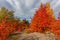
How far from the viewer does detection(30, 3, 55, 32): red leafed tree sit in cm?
4656

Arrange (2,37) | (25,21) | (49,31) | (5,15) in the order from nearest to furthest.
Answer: (2,37) → (49,31) → (5,15) → (25,21)

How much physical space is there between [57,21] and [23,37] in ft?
47.0

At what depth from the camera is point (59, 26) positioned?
48.0 m

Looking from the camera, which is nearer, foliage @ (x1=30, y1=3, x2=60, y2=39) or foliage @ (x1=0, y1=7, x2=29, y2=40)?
foliage @ (x1=0, y1=7, x2=29, y2=40)

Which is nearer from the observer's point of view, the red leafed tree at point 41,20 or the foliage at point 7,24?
the foliage at point 7,24

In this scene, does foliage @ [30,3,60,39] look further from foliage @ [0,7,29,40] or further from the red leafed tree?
foliage @ [0,7,29,40]

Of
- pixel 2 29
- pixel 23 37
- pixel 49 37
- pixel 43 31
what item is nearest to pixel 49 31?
pixel 43 31

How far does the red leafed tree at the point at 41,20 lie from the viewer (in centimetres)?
4656

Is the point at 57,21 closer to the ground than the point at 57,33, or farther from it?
farther from it

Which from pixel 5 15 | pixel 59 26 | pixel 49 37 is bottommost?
pixel 49 37

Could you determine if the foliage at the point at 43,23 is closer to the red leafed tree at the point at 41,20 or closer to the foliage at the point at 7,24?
the red leafed tree at the point at 41,20

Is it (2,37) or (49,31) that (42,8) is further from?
(2,37)

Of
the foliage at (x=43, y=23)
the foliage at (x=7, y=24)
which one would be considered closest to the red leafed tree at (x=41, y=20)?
the foliage at (x=43, y=23)

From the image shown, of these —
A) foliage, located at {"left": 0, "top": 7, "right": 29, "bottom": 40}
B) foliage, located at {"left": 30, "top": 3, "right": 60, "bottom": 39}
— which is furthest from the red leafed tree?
foliage, located at {"left": 0, "top": 7, "right": 29, "bottom": 40}
